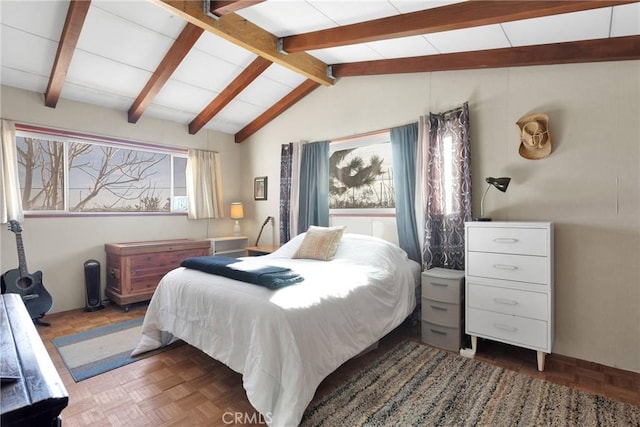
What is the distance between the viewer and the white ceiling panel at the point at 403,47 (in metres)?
2.75

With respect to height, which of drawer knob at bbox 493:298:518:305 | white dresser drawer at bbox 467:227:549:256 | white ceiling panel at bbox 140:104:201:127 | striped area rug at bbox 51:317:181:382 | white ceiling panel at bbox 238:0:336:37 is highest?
white ceiling panel at bbox 238:0:336:37

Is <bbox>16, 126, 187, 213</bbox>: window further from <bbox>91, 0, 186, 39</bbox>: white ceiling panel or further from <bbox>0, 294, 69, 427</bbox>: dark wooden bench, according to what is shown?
<bbox>0, 294, 69, 427</bbox>: dark wooden bench

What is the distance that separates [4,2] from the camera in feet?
7.80

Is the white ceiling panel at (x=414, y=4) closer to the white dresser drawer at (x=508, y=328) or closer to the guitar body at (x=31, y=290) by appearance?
the white dresser drawer at (x=508, y=328)

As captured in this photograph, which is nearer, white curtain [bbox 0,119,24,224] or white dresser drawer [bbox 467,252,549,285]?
white dresser drawer [bbox 467,252,549,285]

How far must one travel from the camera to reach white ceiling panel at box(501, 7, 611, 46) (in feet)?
6.55

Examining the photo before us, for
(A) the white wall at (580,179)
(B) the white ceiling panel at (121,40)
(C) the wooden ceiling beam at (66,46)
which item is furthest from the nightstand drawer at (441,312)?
(C) the wooden ceiling beam at (66,46)

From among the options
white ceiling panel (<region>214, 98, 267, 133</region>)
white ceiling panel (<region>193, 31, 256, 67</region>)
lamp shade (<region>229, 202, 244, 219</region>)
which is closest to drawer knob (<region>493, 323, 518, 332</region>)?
white ceiling panel (<region>193, 31, 256, 67</region>)

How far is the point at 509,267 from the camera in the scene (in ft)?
7.88

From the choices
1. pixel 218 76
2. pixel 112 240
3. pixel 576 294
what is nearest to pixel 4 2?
pixel 218 76

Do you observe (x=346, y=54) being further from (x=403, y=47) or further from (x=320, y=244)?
(x=320, y=244)

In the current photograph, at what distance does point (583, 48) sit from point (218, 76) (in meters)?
3.44

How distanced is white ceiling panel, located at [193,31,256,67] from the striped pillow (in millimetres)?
2069

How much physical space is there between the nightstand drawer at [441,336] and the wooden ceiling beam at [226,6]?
2904 mm
